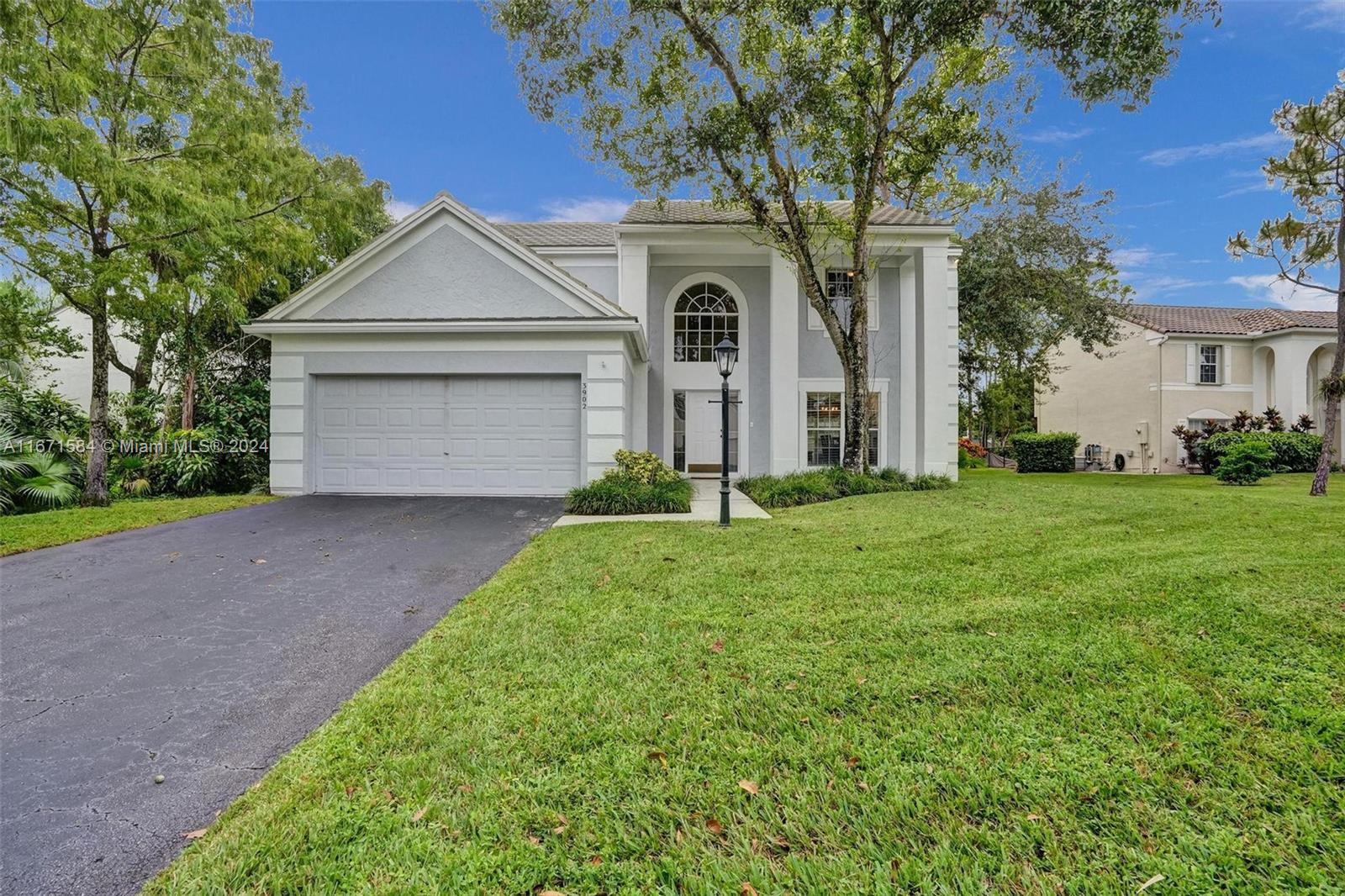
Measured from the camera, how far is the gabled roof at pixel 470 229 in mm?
10773

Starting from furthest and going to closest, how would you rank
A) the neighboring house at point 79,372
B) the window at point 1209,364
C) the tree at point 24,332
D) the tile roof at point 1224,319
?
the window at point 1209,364, the tile roof at point 1224,319, the neighboring house at point 79,372, the tree at point 24,332

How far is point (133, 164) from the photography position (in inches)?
371

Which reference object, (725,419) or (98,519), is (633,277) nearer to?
(725,419)

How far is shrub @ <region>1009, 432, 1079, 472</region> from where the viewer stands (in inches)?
910

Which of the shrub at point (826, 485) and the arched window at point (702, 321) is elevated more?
the arched window at point (702, 321)

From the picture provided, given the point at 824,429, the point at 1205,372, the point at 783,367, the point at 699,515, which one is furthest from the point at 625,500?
the point at 1205,372

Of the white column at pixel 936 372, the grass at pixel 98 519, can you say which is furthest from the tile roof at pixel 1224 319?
the grass at pixel 98 519

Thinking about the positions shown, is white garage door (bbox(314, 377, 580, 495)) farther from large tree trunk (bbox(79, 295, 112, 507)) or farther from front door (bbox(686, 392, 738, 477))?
front door (bbox(686, 392, 738, 477))

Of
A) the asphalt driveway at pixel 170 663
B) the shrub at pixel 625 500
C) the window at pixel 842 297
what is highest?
the window at pixel 842 297

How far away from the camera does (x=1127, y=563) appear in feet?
16.8

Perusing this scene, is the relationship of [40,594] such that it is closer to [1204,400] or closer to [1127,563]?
[1127,563]

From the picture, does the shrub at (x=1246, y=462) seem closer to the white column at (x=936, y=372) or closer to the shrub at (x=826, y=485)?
the white column at (x=936, y=372)

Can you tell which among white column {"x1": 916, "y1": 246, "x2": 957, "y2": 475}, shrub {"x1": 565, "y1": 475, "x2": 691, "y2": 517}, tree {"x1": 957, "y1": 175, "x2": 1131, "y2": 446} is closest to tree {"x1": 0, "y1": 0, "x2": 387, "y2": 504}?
shrub {"x1": 565, "y1": 475, "x2": 691, "y2": 517}

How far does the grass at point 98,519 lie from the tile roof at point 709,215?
996cm
